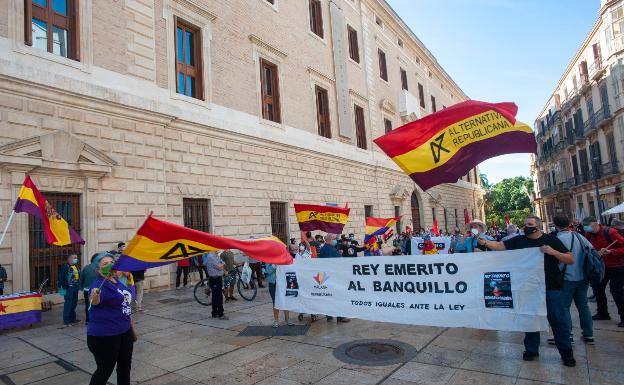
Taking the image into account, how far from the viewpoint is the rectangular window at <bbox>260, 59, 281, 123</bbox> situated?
17800 millimetres

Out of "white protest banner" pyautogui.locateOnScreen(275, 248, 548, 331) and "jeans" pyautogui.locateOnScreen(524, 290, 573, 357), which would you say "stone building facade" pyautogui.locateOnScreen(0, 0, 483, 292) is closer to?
"white protest banner" pyautogui.locateOnScreen(275, 248, 548, 331)

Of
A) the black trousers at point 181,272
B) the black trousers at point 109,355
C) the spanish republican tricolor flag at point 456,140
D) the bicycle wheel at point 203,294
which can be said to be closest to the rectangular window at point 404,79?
the black trousers at point 181,272

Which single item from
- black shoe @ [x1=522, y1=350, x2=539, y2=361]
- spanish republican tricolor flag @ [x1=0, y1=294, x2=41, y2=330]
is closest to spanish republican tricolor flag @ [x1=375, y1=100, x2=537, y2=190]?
black shoe @ [x1=522, y1=350, x2=539, y2=361]

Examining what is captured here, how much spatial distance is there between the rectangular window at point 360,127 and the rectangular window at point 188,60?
12129 millimetres

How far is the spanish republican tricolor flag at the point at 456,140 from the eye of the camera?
6090 millimetres

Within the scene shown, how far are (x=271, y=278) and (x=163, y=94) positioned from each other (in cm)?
843

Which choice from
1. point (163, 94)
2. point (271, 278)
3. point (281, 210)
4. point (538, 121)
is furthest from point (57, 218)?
point (538, 121)

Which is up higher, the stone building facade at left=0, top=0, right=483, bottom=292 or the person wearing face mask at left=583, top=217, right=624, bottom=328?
the stone building facade at left=0, top=0, right=483, bottom=292

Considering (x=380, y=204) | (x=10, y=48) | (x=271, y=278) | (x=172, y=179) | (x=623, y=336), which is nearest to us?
(x=623, y=336)

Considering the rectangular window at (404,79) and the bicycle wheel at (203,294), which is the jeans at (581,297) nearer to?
the bicycle wheel at (203,294)

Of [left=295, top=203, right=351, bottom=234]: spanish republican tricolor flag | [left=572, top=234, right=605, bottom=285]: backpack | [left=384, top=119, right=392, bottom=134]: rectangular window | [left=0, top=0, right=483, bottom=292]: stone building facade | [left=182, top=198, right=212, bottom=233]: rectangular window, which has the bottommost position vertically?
[left=572, top=234, right=605, bottom=285]: backpack

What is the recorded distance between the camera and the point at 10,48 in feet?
32.4

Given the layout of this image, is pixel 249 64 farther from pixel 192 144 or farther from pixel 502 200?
pixel 502 200

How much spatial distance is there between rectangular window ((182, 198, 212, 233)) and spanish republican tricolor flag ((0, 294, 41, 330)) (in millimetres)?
5548
